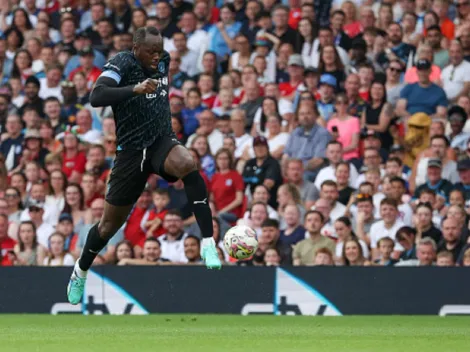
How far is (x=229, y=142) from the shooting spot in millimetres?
17891

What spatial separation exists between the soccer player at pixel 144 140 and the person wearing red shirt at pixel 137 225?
16.0ft

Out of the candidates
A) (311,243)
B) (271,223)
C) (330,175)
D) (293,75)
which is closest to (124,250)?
(271,223)

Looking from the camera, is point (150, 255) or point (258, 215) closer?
point (150, 255)

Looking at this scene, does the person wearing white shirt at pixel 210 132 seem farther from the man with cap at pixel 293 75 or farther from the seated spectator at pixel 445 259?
the seated spectator at pixel 445 259

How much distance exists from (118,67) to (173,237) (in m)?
5.05

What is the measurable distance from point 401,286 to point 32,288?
14.9ft

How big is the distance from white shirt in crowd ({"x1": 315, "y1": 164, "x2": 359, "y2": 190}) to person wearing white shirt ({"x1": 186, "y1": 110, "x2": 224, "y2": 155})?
6.00 feet

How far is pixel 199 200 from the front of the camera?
1128 centimetres

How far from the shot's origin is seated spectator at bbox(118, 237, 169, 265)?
15.6 metres

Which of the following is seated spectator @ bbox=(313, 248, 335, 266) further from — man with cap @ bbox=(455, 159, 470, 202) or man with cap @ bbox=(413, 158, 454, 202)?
man with cap @ bbox=(455, 159, 470, 202)

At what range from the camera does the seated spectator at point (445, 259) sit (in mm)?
14600

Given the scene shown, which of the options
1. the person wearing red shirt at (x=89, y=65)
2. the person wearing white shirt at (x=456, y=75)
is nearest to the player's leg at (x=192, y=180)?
the person wearing white shirt at (x=456, y=75)

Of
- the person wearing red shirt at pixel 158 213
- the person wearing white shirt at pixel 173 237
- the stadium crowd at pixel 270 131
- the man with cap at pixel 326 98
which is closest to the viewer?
the stadium crowd at pixel 270 131

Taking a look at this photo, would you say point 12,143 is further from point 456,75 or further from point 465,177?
point 465,177
